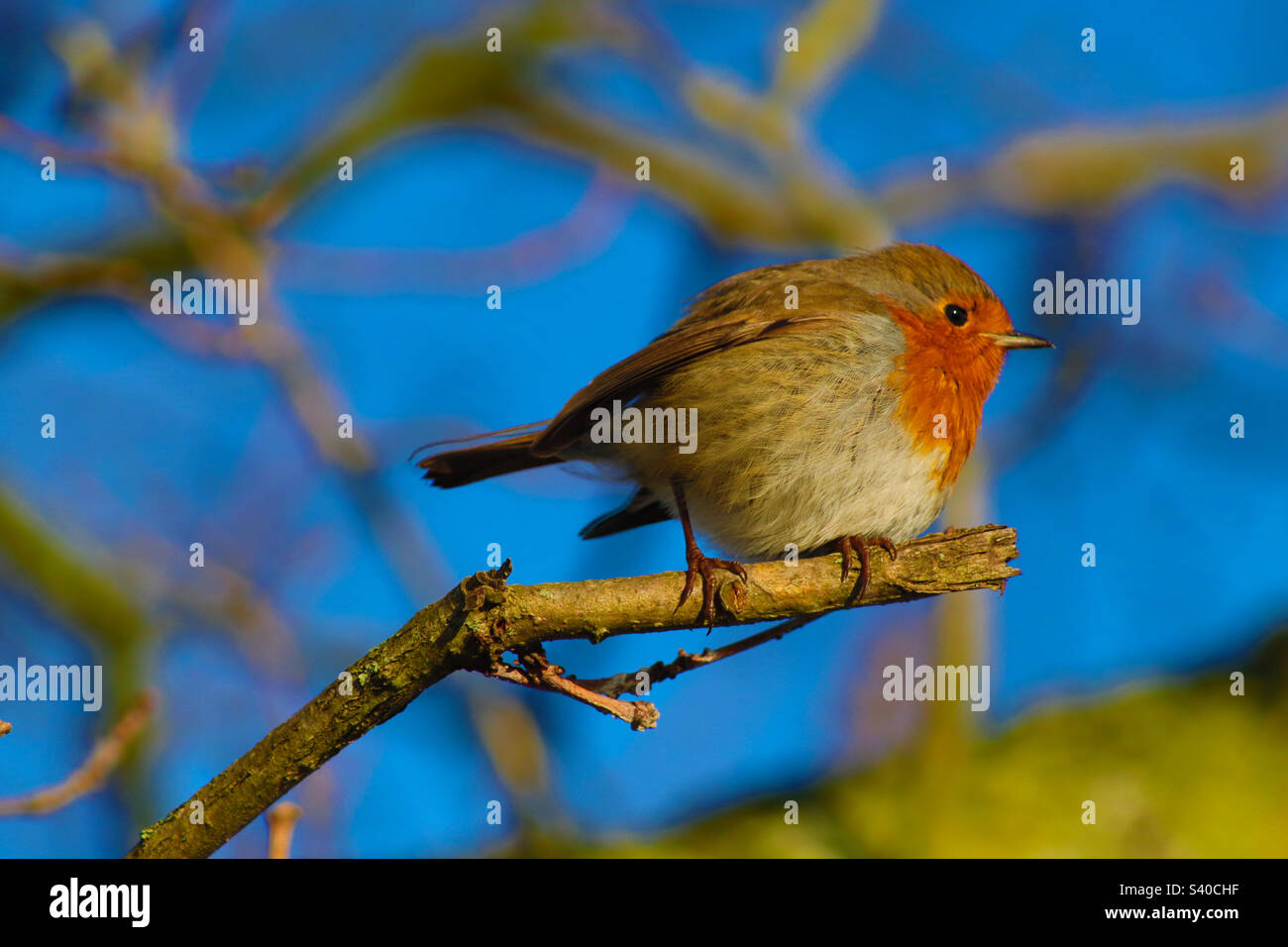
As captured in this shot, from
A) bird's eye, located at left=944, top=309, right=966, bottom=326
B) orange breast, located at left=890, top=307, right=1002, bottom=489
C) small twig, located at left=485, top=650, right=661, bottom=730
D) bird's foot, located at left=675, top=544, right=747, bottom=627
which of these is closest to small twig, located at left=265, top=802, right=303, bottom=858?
small twig, located at left=485, top=650, right=661, bottom=730

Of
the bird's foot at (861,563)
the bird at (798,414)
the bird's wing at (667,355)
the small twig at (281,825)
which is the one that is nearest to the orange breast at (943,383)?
the bird at (798,414)

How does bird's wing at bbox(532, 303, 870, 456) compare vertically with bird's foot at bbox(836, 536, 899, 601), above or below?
above

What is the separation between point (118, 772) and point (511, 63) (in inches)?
174

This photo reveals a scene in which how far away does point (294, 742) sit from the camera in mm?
2344

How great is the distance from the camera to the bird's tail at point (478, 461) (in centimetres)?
421

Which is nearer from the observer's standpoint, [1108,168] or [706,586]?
[706,586]

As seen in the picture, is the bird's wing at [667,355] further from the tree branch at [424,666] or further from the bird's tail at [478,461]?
the tree branch at [424,666]

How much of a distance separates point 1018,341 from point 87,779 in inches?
138

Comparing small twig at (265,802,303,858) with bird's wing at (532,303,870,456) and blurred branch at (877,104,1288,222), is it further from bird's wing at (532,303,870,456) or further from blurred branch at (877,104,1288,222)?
blurred branch at (877,104,1288,222)

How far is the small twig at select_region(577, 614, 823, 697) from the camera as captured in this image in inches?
110

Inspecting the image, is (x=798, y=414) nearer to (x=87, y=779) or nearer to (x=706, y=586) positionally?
(x=706, y=586)

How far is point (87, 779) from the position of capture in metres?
2.85

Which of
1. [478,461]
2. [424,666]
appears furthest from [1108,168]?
[424,666]
